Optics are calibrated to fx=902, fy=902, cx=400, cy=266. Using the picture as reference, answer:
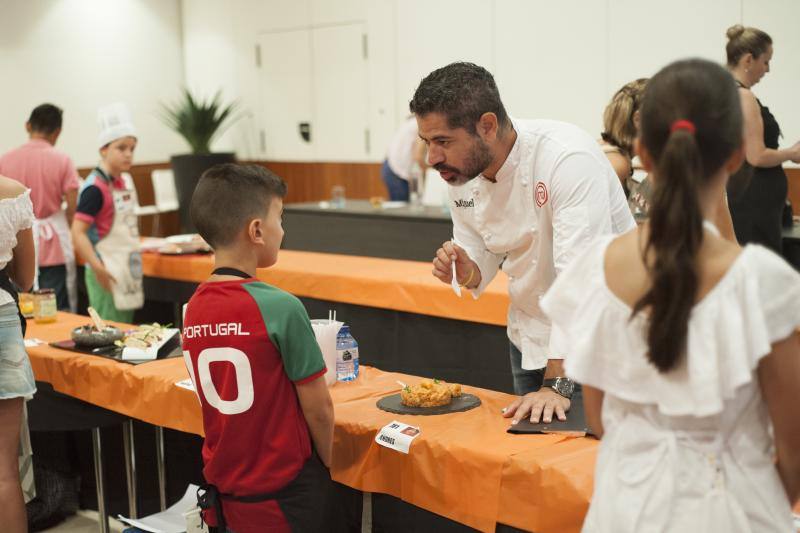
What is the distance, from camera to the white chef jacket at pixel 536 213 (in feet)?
6.36

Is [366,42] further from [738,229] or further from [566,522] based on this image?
[566,522]

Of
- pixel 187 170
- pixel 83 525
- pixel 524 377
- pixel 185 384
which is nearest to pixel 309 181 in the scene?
pixel 187 170

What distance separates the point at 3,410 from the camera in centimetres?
229

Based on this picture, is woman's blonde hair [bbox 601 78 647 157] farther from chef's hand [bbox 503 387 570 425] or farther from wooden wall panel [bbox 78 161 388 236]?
wooden wall panel [bbox 78 161 388 236]

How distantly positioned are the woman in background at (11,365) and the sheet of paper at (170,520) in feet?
0.96

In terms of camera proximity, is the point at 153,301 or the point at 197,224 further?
the point at 153,301

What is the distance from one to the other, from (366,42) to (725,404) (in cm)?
720

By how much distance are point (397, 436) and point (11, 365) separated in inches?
41.5

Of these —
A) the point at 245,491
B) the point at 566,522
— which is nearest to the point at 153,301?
the point at 245,491

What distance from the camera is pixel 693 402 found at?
112 centimetres

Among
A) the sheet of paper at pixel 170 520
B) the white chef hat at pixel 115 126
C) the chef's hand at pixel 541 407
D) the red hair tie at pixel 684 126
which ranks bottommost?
the sheet of paper at pixel 170 520

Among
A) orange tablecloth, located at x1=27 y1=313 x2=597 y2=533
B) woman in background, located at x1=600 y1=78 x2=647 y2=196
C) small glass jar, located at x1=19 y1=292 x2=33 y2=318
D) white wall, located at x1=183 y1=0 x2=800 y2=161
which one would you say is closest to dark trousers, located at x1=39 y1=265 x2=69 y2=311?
small glass jar, located at x1=19 y1=292 x2=33 y2=318

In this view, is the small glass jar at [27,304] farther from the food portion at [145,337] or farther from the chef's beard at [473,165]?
the chef's beard at [473,165]

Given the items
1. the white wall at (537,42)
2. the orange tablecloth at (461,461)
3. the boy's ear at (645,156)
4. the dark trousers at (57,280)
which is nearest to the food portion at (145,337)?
the orange tablecloth at (461,461)
